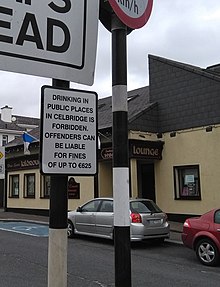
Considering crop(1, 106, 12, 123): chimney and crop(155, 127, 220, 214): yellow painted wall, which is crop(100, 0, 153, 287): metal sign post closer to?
crop(155, 127, 220, 214): yellow painted wall

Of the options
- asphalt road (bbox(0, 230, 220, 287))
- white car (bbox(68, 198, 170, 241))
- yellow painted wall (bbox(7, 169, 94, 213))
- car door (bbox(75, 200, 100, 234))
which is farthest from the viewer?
yellow painted wall (bbox(7, 169, 94, 213))

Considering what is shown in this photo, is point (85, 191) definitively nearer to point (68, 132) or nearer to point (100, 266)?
point (100, 266)

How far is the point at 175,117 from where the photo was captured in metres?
18.7

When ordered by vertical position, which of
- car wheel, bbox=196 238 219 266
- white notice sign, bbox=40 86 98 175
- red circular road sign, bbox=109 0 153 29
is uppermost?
red circular road sign, bbox=109 0 153 29

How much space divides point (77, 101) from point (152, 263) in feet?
27.6

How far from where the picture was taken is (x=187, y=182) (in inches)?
699

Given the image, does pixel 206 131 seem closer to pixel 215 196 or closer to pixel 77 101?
pixel 215 196

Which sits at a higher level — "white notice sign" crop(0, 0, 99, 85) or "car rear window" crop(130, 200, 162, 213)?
"white notice sign" crop(0, 0, 99, 85)

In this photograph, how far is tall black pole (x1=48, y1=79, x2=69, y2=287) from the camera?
6.91 feet

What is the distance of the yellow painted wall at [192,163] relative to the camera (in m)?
16.6

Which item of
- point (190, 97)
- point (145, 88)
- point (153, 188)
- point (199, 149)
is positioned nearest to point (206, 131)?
point (199, 149)

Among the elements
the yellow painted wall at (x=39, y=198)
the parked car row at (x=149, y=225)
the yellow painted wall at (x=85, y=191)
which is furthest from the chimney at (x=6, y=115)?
the parked car row at (x=149, y=225)

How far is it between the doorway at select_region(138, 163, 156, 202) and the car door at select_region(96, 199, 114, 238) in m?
7.10

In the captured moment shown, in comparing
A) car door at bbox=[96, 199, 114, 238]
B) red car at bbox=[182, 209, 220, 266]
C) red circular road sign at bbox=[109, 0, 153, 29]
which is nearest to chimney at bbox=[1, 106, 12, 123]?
car door at bbox=[96, 199, 114, 238]
